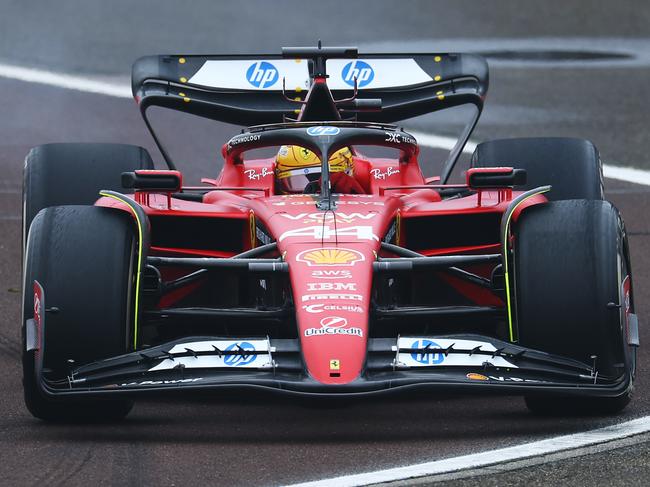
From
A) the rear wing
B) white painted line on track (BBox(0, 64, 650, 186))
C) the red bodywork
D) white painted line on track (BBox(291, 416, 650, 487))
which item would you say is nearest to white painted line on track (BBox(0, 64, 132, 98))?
white painted line on track (BBox(0, 64, 650, 186))

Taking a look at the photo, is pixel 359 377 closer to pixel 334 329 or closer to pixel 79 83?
pixel 334 329

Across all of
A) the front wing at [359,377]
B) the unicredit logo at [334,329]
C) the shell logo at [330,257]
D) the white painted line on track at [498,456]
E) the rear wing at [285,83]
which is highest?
the rear wing at [285,83]

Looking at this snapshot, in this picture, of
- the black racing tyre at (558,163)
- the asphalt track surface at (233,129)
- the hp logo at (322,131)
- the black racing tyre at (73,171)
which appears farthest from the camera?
the black racing tyre at (558,163)

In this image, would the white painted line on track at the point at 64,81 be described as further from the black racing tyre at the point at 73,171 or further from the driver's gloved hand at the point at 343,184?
the driver's gloved hand at the point at 343,184

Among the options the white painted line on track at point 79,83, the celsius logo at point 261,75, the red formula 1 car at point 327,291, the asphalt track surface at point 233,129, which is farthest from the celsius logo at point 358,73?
the white painted line on track at point 79,83

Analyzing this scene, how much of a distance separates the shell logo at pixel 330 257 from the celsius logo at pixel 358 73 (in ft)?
10.9

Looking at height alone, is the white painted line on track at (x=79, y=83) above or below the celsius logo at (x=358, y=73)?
below

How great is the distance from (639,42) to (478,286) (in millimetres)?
13309

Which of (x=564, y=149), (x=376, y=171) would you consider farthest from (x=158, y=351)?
(x=564, y=149)

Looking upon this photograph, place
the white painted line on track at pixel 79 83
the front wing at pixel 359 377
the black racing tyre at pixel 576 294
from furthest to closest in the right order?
the white painted line on track at pixel 79 83
the black racing tyre at pixel 576 294
the front wing at pixel 359 377

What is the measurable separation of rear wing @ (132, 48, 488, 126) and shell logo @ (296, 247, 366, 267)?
10.4 feet

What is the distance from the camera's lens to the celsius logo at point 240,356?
23.0 ft

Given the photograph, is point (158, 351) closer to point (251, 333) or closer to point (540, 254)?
point (251, 333)

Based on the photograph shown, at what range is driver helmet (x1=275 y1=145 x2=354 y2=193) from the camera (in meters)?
9.30
